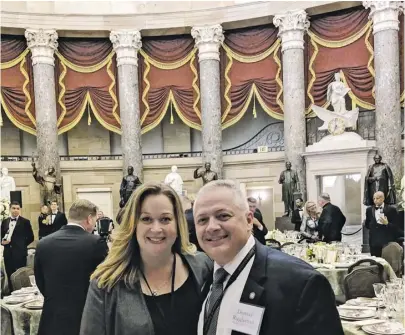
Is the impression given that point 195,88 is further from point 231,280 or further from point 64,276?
point 231,280

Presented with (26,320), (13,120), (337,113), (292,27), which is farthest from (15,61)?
(26,320)

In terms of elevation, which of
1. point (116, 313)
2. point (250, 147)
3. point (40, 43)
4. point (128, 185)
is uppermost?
point (40, 43)

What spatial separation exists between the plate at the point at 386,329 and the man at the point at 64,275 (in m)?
1.72

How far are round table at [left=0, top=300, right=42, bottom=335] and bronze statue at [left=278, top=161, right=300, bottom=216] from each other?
31.0 ft

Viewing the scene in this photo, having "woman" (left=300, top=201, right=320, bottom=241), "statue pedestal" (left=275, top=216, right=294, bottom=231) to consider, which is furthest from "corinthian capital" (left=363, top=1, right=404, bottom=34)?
"woman" (left=300, top=201, right=320, bottom=241)

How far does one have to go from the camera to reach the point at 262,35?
15.1 meters

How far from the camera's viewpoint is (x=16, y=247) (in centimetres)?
757

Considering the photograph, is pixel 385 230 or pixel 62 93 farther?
pixel 62 93

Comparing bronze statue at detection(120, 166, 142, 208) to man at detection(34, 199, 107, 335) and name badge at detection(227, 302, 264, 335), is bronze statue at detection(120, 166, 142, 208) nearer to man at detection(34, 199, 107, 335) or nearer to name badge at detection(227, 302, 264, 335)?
man at detection(34, 199, 107, 335)

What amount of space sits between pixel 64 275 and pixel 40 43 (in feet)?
41.6

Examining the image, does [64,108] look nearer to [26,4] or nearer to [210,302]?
[26,4]

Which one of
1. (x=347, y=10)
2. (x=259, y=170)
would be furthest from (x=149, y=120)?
(x=347, y=10)

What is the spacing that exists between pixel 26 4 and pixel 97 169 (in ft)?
17.4

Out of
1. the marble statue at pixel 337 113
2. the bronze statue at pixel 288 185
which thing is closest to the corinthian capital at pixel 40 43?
the bronze statue at pixel 288 185
